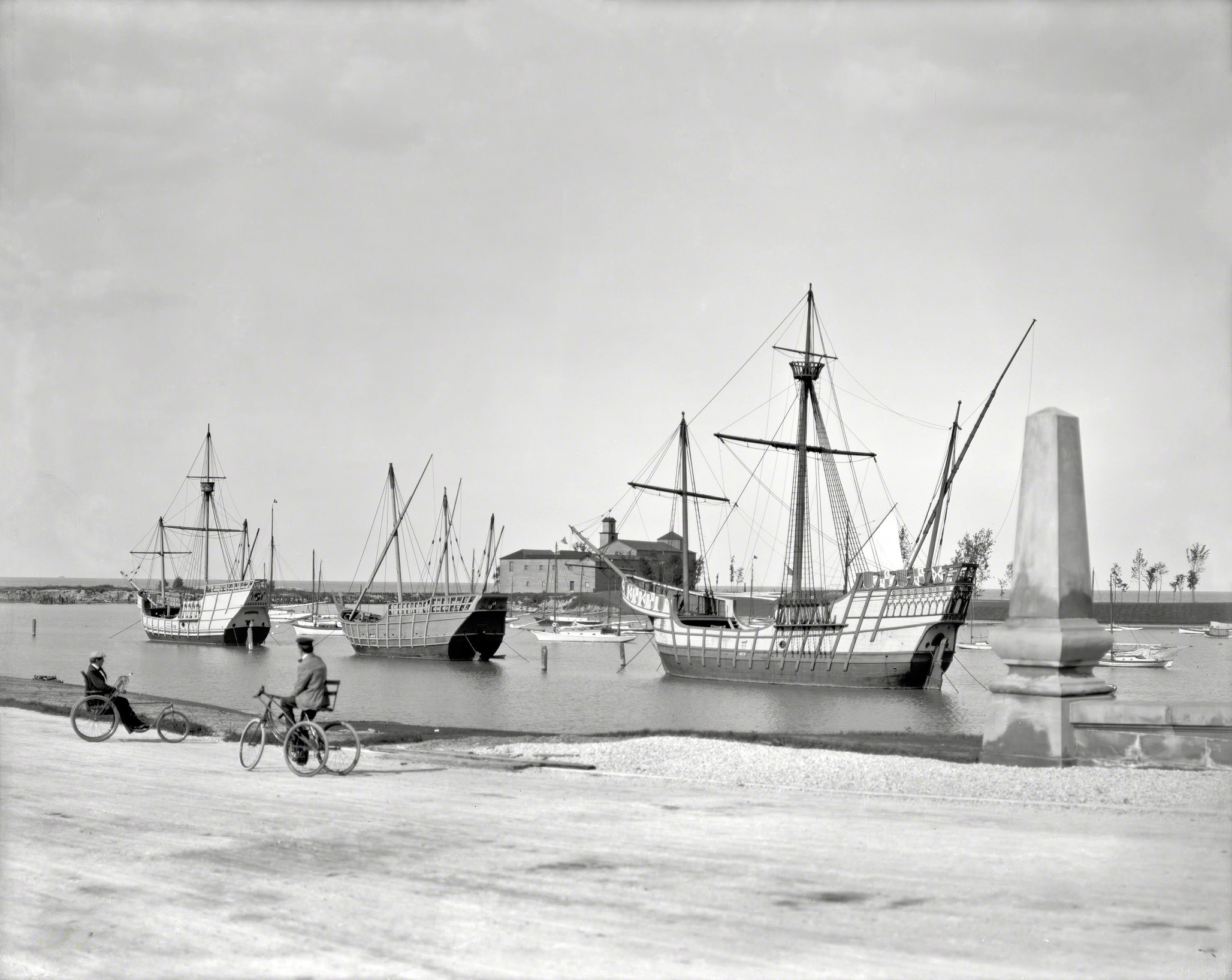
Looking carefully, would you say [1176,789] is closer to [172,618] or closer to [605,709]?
[605,709]

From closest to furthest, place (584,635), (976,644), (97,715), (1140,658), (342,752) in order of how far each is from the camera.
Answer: (342,752)
(97,715)
(1140,658)
(976,644)
(584,635)

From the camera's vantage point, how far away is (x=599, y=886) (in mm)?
9297

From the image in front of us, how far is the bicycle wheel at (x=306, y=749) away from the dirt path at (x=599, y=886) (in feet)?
5.46

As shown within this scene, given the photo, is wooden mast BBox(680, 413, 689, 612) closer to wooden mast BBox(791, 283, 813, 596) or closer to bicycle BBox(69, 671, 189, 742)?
wooden mast BBox(791, 283, 813, 596)

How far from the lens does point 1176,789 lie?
512 inches

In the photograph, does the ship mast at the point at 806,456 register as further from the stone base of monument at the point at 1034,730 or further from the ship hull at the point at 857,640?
the stone base of monument at the point at 1034,730

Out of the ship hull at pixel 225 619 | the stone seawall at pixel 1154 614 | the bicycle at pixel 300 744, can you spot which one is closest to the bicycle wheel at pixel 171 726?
the bicycle at pixel 300 744

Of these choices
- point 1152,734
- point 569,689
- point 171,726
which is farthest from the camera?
point 569,689

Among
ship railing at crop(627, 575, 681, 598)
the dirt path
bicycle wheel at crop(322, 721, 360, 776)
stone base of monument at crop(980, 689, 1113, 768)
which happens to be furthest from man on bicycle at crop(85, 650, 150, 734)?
ship railing at crop(627, 575, 681, 598)

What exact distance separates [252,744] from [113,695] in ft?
19.6

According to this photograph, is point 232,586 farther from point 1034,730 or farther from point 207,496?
point 1034,730

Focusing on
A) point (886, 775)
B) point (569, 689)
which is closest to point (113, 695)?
point (886, 775)

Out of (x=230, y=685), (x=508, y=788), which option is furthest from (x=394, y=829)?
(x=230, y=685)

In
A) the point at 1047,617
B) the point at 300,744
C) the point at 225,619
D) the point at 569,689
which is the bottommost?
the point at 569,689
